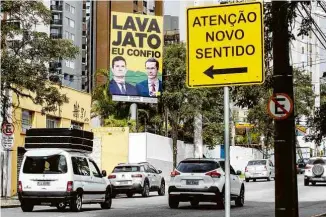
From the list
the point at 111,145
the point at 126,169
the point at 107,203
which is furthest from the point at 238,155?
the point at 107,203

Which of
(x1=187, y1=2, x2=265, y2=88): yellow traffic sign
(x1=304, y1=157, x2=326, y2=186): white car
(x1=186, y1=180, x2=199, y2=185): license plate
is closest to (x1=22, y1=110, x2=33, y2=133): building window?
(x1=186, y1=180, x2=199, y2=185): license plate

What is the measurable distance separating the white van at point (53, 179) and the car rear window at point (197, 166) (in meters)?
3.39

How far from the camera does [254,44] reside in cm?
666

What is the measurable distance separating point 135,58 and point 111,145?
24.6 ft

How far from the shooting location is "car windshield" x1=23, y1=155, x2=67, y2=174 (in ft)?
68.3

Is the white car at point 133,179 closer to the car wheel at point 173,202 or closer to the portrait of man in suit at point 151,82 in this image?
the car wheel at point 173,202

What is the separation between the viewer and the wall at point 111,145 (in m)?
45.2

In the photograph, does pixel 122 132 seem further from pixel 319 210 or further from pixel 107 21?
pixel 107 21

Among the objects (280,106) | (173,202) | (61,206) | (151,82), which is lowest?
(61,206)

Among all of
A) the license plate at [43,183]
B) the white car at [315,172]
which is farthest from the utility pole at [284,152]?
the white car at [315,172]

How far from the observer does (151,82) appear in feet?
160

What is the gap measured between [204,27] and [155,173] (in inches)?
1007

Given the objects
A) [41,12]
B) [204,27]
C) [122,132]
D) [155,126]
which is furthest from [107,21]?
[204,27]

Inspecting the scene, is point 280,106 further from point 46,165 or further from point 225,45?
point 46,165
